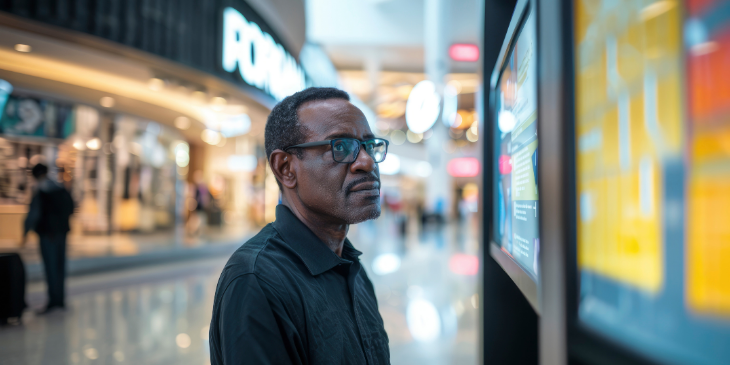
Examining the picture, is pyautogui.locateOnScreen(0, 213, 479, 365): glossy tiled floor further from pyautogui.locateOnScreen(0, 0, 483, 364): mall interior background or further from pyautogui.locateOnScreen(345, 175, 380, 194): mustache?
pyautogui.locateOnScreen(345, 175, 380, 194): mustache

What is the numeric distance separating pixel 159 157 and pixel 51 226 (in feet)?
26.0

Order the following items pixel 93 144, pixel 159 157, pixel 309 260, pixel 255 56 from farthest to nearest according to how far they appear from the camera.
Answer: pixel 159 157 < pixel 93 144 < pixel 255 56 < pixel 309 260

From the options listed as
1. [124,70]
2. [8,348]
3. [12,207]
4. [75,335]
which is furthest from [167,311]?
[12,207]

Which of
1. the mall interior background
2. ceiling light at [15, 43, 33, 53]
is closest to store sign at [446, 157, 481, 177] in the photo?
the mall interior background


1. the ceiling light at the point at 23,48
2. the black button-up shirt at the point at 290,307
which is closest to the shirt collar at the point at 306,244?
the black button-up shirt at the point at 290,307

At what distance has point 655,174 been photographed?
0.54 meters

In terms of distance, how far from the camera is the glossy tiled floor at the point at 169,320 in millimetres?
3436

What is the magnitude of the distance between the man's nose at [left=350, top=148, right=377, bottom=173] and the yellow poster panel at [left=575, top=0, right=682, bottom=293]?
27.9 inches

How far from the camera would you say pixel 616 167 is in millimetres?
625

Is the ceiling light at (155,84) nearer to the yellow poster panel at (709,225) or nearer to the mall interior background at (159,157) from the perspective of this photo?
the mall interior background at (159,157)

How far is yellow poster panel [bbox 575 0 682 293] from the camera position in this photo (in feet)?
1.77

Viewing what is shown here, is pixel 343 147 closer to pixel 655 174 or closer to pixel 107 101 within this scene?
pixel 655 174

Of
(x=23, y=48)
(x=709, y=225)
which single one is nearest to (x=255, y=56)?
(x=23, y=48)

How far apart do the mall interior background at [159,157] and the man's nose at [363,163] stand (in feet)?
2.82
